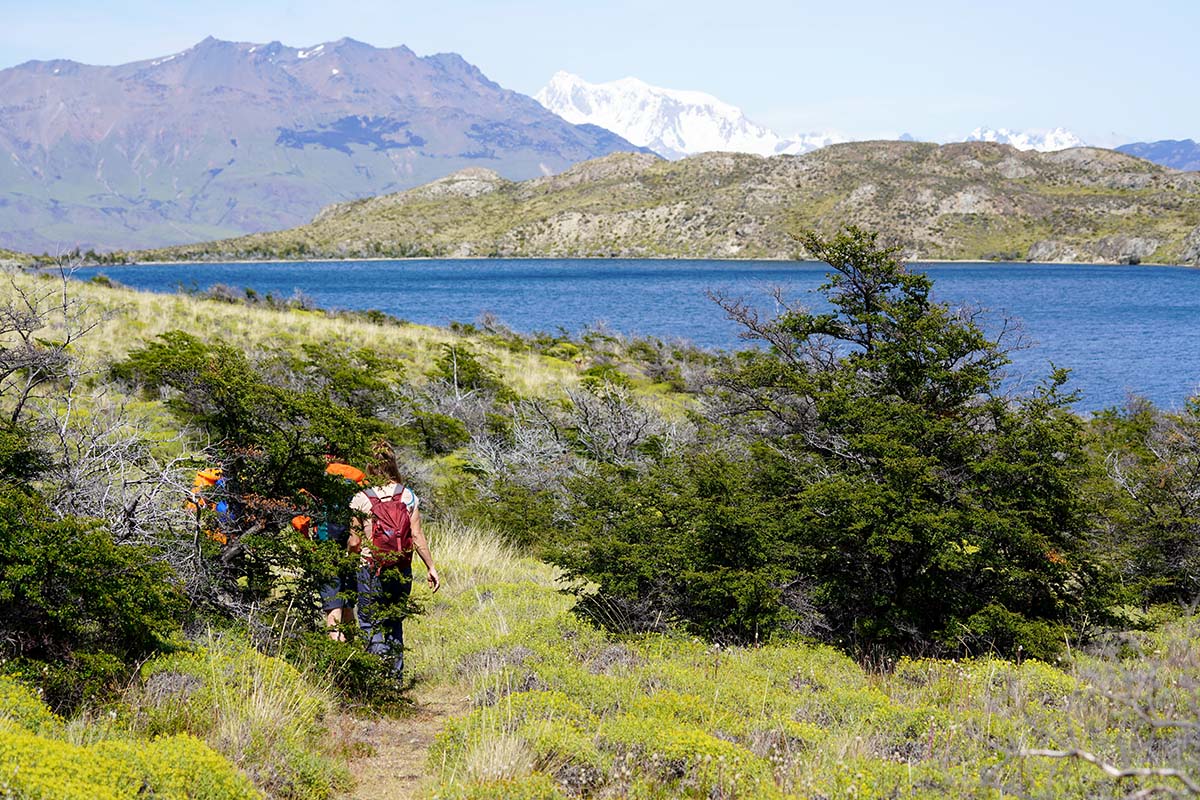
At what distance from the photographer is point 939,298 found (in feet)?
187

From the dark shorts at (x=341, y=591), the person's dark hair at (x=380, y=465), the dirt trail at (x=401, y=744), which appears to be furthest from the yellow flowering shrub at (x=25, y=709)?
the person's dark hair at (x=380, y=465)

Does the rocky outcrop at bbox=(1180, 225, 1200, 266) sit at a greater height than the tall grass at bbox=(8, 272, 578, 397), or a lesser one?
greater

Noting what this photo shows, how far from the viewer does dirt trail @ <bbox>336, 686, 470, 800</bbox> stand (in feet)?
14.2

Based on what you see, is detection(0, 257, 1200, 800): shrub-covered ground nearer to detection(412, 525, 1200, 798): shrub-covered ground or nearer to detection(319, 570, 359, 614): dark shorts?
detection(412, 525, 1200, 798): shrub-covered ground

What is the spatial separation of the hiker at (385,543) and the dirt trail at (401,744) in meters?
0.34

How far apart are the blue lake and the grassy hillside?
1545 cm

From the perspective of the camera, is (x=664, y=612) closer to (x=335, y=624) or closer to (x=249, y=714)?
(x=335, y=624)

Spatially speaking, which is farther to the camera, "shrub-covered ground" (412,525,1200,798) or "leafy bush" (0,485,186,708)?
"leafy bush" (0,485,186,708)

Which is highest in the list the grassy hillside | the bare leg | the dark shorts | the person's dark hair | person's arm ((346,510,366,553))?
the grassy hillside

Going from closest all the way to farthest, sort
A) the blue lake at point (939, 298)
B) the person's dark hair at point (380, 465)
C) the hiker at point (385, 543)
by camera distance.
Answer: the hiker at point (385, 543) < the person's dark hair at point (380, 465) < the blue lake at point (939, 298)

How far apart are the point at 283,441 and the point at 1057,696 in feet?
16.8

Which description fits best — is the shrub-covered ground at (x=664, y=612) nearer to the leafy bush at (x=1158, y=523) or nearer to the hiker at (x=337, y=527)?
the leafy bush at (x=1158, y=523)

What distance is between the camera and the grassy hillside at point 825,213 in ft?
406

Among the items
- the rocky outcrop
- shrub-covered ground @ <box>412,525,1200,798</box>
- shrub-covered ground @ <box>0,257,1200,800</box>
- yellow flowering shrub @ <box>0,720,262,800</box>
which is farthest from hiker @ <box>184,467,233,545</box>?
the rocky outcrop
